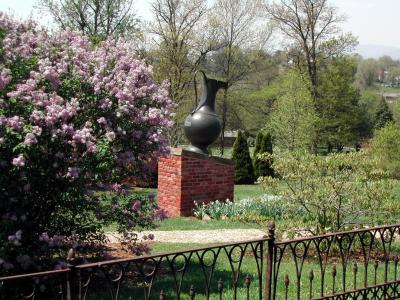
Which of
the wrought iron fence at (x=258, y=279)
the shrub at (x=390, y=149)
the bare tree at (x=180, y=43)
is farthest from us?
the bare tree at (x=180, y=43)

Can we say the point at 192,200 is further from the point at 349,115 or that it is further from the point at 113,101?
the point at 349,115

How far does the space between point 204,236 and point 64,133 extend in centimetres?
494

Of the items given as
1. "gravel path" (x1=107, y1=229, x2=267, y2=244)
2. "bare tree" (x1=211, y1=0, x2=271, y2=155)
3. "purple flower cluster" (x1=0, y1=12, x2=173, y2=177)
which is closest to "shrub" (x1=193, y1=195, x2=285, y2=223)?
"gravel path" (x1=107, y1=229, x2=267, y2=244)

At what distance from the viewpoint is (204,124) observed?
494 inches

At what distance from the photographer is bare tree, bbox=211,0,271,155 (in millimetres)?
37750

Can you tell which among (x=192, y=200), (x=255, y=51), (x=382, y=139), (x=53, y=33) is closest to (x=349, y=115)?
(x=255, y=51)

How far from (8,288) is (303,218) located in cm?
455

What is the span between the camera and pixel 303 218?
8.15 meters

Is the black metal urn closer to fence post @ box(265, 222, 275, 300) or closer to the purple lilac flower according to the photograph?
the purple lilac flower

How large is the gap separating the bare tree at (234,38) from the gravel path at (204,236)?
27027mm

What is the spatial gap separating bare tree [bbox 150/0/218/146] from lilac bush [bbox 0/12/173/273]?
21037 mm

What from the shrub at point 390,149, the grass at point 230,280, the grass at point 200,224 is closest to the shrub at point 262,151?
the shrub at point 390,149

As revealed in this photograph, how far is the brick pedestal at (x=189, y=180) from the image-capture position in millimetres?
11961

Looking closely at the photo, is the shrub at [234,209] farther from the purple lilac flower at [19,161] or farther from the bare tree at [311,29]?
the bare tree at [311,29]
